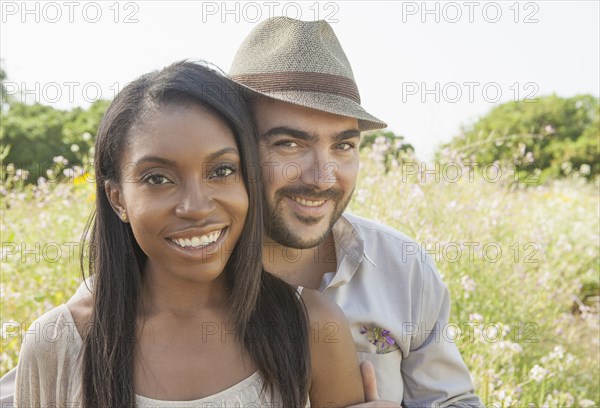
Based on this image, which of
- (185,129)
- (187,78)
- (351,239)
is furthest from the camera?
(351,239)

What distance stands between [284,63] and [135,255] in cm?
86

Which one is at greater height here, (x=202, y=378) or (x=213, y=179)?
(x=213, y=179)

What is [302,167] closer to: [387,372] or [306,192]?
[306,192]

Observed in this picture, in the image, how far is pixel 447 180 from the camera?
16.2 feet

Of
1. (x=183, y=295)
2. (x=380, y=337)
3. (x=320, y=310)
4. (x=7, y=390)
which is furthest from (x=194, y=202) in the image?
(x=7, y=390)

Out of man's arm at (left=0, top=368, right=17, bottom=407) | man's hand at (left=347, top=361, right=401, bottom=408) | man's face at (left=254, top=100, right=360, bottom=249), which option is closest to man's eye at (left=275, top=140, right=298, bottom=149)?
man's face at (left=254, top=100, right=360, bottom=249)

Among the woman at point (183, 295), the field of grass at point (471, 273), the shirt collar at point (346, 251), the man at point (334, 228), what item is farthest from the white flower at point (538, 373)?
the woman at point (183, 295)

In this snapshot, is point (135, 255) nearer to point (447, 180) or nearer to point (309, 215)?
point (309, 215)

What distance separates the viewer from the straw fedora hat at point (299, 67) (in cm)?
238

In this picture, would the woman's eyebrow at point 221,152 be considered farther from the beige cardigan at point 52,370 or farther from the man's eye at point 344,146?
the man's eye at point 344,146

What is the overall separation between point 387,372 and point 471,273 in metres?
1.98

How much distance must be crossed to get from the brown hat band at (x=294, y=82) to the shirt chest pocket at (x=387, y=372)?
929mm

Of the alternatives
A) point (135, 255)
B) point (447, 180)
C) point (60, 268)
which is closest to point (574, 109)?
point (447, 180)

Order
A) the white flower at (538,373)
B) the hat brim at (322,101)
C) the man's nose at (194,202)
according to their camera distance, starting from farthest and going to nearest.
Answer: the white flower at (538,373) < the hat brim at (322,101) < the man's nose at (194,202)
